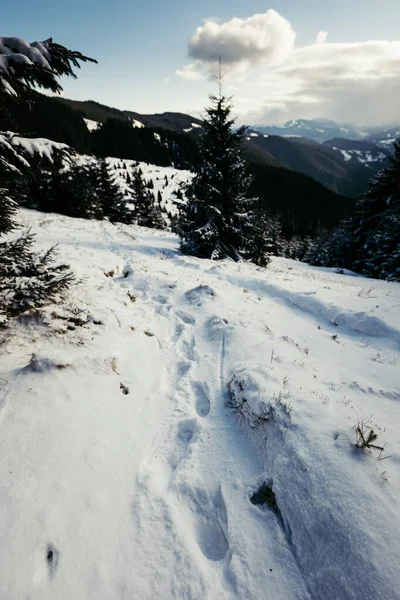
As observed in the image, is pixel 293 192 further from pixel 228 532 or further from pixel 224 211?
pixel 228 532

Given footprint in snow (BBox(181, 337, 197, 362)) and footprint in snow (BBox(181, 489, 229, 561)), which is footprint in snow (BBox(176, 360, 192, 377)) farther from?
footprint in snow (BBox(181, 489, 229, 561))

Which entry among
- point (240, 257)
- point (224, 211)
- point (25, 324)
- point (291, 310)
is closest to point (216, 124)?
point (224, 211)

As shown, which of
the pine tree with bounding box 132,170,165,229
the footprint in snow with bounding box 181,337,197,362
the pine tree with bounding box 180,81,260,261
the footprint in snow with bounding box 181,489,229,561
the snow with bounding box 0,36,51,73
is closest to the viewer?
the footprint in snow with bounding box 181,489,229,561

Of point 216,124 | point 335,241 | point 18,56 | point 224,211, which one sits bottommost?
point 335,241

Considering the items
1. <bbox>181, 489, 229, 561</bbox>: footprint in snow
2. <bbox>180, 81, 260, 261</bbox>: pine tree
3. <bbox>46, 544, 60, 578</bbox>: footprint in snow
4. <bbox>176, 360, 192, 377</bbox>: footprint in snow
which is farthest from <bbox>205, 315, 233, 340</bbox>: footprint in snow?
<bbox>180, 81, 260, 261</bbox>: pine tree

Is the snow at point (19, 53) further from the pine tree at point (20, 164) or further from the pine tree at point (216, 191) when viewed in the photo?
the pine tree at point (216, 191)

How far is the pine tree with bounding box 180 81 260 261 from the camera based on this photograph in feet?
47.8

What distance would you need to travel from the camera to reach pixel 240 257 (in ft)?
52.9

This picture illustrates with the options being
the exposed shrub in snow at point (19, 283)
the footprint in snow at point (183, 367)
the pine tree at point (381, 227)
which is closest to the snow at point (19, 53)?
the exposed shrub in snow at point (19, 283)

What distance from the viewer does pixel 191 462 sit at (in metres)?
3.63

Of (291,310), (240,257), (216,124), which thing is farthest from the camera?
(240,257)

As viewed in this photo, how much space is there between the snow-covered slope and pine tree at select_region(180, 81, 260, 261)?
933 centimetres

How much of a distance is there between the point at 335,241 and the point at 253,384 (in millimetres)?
34620

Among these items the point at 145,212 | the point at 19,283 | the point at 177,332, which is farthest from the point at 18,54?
the point at 145,212
